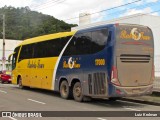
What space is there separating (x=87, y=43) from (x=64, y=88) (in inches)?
135

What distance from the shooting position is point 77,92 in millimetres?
17844

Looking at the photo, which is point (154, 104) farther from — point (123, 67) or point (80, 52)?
point (80, 52)

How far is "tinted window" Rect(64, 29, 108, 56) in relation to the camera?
632 inches

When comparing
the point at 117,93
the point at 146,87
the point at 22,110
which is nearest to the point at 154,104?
the point at 146,87

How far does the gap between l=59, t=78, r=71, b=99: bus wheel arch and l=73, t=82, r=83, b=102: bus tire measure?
0.62 m

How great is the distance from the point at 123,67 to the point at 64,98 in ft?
15.8

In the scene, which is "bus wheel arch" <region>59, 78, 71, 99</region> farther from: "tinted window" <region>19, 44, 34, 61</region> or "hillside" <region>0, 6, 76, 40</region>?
"hillside" <region>0, 6, 76, 40</region>

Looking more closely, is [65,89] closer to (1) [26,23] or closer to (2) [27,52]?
(2) [27,52]

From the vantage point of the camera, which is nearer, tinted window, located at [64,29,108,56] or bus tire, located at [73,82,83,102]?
tinted window, located at [64,29,108,56]

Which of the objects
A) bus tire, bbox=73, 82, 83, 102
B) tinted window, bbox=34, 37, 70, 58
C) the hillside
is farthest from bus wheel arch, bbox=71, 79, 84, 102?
the hillside

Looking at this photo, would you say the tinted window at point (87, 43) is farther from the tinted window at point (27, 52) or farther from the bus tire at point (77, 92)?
the tinted window at point (27, 52)

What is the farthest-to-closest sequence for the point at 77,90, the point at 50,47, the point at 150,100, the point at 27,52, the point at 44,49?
the point at 27,52 → the point at 44,49 → the point at 50,47 → the point at 77,90 → the point at 150,100

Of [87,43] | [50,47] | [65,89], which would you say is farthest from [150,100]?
[50,47]

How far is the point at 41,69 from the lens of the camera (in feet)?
72.9
